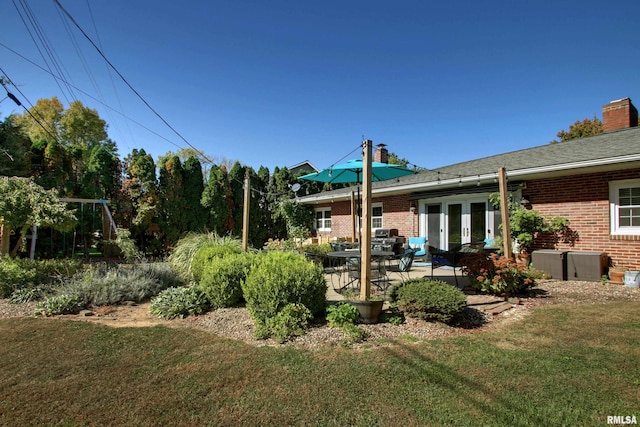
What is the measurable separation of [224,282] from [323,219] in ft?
39.2

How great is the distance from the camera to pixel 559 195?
27.6 ft

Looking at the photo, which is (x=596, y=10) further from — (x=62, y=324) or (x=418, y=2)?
(x=62, y=324)


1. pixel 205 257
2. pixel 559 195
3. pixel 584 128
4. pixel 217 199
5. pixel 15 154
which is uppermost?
pixel 584 128

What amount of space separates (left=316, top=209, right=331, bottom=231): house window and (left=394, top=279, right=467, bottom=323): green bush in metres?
11.8

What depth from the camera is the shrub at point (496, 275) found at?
565cm

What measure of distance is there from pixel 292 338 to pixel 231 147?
39.4 feet

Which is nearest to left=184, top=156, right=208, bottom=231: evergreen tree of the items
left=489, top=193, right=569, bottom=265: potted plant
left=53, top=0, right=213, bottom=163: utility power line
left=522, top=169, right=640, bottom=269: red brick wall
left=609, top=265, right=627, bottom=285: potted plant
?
left=53, top=0, right=213, bottom=163: utility power line

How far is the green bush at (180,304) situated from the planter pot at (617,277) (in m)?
8.52

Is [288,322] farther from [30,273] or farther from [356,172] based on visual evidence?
[30,273]

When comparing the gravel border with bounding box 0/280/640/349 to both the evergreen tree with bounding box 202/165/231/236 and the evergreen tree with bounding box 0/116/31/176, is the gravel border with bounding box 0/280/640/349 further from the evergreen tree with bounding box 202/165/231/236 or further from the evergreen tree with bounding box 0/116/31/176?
the evergreen tree with bounding box 202/165/231/236

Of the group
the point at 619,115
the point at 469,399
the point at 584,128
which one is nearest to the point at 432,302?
the point at 469,399

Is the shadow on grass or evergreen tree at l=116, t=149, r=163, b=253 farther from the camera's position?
evergreen tree at l=116, t=149, r=163, b=253

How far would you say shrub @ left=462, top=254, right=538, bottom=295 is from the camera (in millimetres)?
5648

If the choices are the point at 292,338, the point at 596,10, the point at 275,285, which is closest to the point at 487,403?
the point at 292,338
